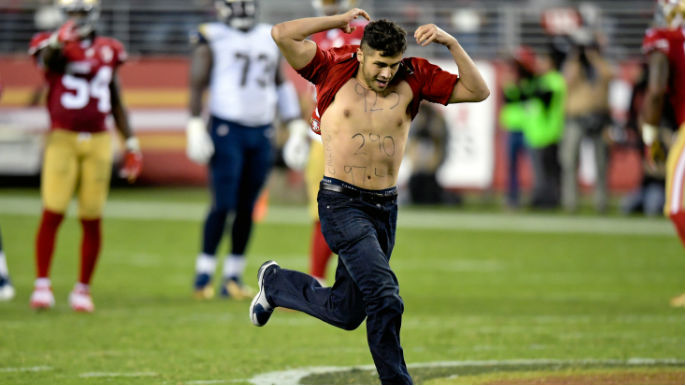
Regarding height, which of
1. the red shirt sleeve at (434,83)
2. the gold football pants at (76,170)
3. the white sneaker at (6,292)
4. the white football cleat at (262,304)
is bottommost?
the white sneaker at (6,292)

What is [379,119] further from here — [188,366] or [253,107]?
[253,107]

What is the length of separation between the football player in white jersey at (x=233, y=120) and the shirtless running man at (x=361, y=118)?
357 centimetres

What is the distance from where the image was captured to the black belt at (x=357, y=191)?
6.00 meters

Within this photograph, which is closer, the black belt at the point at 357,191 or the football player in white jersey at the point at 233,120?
the black belt at the point at 357,191

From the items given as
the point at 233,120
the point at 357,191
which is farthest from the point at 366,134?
the point at 233,120

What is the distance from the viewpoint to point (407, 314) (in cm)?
924

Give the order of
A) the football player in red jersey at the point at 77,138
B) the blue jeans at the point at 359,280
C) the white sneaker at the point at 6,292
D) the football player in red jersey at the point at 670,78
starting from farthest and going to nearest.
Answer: the white sneaker at the point at 6,292 < the football player in red jersey at the point at 77,138 < the football player in red jersey at the point at 670,78 < the blue jeans at the point at 359,280

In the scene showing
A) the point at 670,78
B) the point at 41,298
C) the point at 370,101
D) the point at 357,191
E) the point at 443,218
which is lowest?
the point at 443,218

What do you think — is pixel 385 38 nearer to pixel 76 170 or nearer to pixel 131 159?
pixel 76 170

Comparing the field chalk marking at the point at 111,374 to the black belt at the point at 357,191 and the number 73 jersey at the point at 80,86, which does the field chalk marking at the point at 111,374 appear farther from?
the number 73 jersey at the point at 80,86

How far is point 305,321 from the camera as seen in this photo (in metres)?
9.01

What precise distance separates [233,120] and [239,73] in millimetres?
380

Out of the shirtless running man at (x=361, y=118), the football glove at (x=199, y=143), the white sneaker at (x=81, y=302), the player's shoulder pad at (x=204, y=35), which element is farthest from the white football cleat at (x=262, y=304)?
the player's shoulder pad at (x=204, y=35)

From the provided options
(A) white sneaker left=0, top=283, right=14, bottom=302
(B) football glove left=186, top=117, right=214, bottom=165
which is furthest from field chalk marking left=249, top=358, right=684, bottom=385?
(A) white sneaker left=0, top=283, right=14, bottom=302
